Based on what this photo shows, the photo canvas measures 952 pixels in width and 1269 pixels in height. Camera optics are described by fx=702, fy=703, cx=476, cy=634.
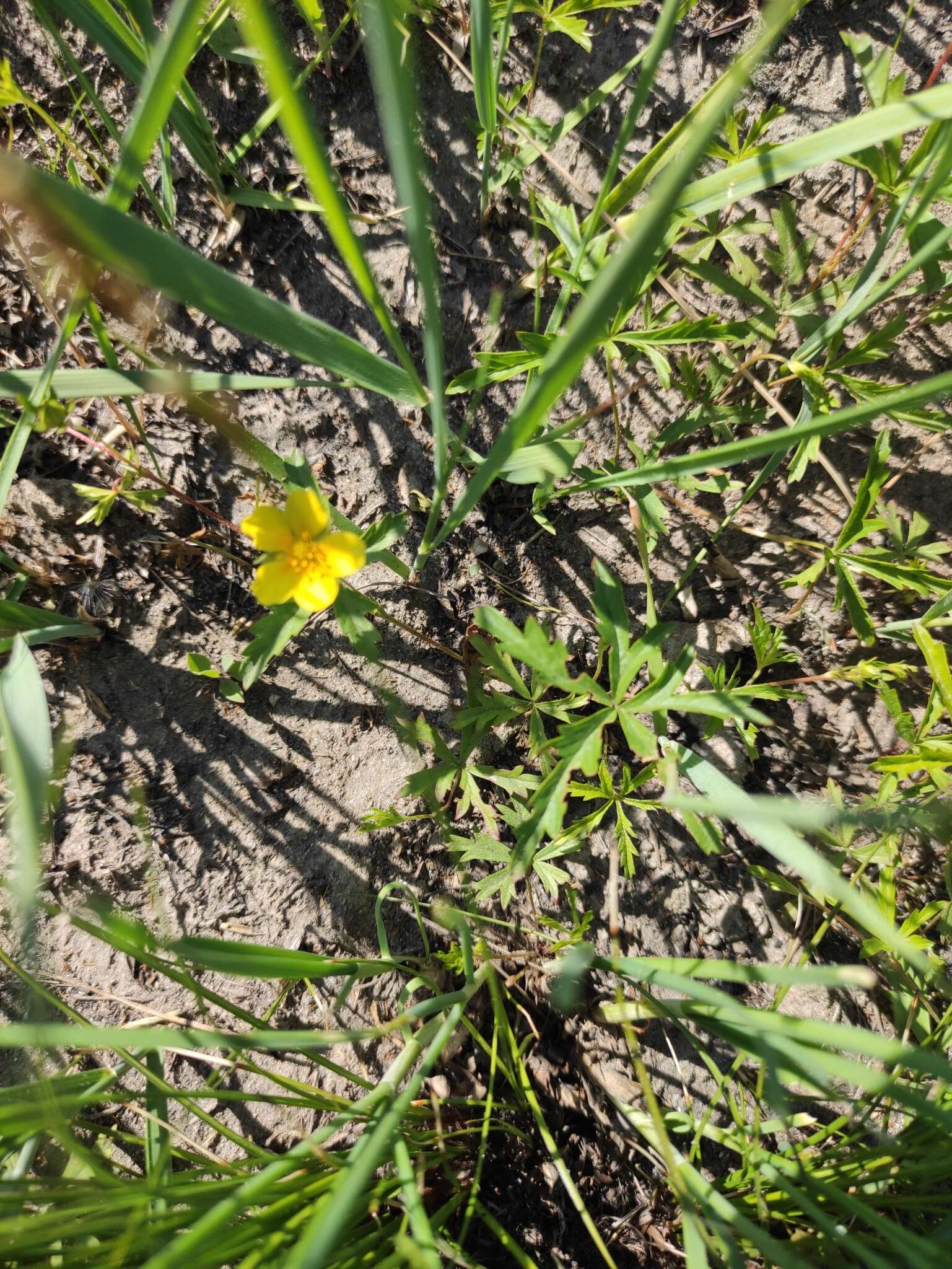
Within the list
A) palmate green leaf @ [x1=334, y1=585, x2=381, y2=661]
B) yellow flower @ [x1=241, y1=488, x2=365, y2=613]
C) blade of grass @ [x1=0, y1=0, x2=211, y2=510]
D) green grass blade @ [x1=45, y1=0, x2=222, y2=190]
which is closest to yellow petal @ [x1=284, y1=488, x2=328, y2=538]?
yellow flower @ [x1=241, y1=488, x2=365, y2=613]

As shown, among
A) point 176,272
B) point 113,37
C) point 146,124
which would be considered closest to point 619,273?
point 176,272

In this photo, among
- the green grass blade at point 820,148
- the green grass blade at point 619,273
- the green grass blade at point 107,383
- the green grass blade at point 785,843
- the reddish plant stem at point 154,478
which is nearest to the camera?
the green grass blade at point 619,273

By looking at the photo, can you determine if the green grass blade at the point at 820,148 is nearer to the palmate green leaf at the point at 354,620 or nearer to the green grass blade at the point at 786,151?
the green grass blade at the point at 786,151

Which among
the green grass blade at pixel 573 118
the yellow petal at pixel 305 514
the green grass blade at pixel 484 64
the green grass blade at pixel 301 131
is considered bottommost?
the yellow petal at pixel 305 514

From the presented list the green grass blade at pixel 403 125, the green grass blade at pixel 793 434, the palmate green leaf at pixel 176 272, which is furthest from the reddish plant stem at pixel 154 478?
the green grass blade at pixel 793 434

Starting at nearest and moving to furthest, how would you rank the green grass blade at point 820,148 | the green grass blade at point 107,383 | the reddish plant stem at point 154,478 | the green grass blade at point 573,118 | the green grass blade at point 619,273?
the green grass blade at point 619,273 → the green grass blade at point 820,148 → the green grass blade at point 107,383 → the green grass blade at point 573,118 → the reddish plant stem at point 154,478

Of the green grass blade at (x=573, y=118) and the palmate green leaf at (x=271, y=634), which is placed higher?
the green grass blade at (x=573, y=118)

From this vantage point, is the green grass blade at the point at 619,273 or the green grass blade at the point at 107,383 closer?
the green grass blade at the point at 619,273

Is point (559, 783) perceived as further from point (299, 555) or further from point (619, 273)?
point (619, 273)

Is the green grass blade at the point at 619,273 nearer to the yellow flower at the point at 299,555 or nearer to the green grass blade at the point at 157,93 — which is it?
the yellow flower at the point at 299,555
